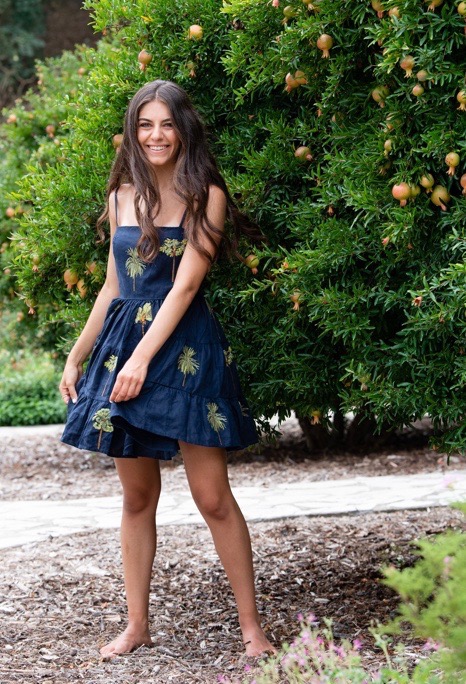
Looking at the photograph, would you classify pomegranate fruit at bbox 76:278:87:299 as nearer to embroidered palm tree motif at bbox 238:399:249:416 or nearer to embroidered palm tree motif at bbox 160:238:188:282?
embroidered palm tree motif at bbox 160:238:188:282

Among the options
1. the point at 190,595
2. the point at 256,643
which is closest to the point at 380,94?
the point at 256,643

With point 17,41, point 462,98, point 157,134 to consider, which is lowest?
point 462,98

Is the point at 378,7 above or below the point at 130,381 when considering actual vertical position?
above

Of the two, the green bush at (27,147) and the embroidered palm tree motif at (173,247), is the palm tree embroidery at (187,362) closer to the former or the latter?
the embroidered palm tree motif at (173,247)

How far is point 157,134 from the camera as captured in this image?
3020 millimetres

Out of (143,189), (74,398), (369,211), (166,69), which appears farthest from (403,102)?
(74,398)

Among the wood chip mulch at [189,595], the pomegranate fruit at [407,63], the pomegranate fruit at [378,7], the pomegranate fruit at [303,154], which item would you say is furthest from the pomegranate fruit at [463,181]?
the wood chip mulch at [189,595]

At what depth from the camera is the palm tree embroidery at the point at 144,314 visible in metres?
3.02

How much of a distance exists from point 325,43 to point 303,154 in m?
0.40

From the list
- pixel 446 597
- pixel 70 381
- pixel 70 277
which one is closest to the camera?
pixel 446 597

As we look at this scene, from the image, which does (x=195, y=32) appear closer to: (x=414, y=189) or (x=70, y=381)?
(x=414, y=189)

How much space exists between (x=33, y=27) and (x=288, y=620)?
19.2m

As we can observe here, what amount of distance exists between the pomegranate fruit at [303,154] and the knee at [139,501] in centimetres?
123

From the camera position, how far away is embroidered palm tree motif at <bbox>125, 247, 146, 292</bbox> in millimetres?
3045
